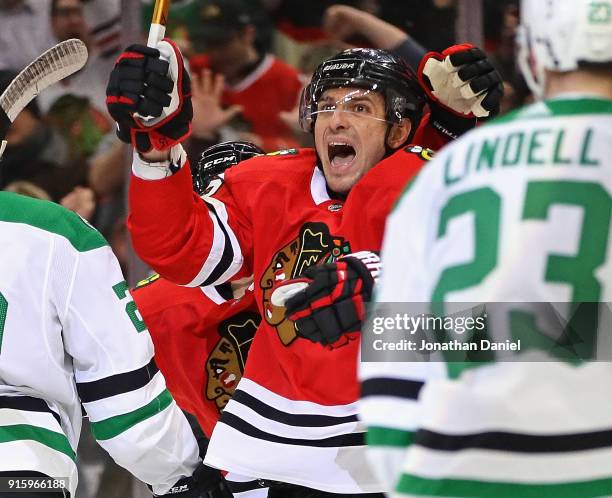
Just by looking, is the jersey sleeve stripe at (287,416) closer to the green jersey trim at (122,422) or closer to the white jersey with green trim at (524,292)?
the green jersey trim at (122,422)

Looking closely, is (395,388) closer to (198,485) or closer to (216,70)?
(198,485)

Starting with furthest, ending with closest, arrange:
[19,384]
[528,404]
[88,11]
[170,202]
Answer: [88,11]
[170,202]
[19,384]
[528,404]

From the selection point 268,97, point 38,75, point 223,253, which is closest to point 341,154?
point 223,253

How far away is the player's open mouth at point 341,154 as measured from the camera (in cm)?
252

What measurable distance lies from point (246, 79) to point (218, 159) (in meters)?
1.17

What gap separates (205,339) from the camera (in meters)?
3.05

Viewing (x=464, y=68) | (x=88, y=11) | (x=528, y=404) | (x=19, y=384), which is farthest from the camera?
(x=88, y=11)

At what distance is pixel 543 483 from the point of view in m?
1.45

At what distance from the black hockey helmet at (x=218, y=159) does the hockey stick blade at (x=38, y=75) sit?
781 millimetres

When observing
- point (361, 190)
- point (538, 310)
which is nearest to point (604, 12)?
point (538, 310)

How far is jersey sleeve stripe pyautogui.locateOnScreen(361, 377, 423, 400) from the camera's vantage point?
1516 mm

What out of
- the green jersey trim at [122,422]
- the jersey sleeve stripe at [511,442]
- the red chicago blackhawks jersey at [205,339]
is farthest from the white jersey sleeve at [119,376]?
the jersey sleeve stripe at [511,442]

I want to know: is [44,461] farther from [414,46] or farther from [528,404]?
[414,46]

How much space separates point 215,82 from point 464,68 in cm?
187
